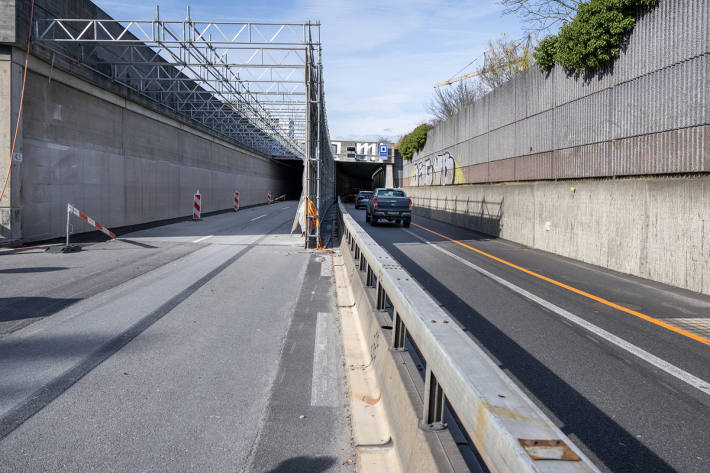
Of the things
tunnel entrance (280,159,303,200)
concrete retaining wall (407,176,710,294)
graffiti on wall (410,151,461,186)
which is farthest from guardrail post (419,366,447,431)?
tunnel entrance (280,159,303,200)

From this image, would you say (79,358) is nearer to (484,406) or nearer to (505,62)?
(484,406)

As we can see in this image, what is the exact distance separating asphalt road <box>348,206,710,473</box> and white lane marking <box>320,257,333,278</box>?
5.92 feet

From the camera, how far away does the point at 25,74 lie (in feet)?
43.9

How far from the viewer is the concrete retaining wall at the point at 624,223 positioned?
918 centimetres

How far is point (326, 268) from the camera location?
443 inches

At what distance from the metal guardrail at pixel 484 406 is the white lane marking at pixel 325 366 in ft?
3.70

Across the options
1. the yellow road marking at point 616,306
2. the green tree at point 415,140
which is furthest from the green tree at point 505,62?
the yellow road marking at point 616,306

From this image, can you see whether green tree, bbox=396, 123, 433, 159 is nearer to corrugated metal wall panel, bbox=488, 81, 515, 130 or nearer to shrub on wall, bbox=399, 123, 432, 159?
shrub on wall, bbox=399, 123, 432, 159

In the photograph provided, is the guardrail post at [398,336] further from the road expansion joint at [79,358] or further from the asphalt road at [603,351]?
the road expansion joint at [79,358]

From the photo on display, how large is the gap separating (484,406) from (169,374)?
11.5ft

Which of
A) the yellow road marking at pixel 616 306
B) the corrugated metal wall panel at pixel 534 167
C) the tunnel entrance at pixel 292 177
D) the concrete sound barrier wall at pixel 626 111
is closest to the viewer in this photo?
the yellow road marking at pixel 616 306

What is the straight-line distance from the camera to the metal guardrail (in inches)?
63.1

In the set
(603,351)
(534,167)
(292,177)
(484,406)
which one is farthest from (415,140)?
(484,406)

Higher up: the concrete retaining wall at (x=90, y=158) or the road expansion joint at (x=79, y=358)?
the concrete retaining wall at (x=90, y=158)
